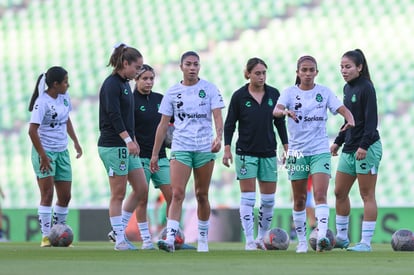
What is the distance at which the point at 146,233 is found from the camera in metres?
11.0

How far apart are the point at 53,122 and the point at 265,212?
2570 mm

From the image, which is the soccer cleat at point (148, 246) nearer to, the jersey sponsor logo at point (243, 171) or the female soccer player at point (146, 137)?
the female soccer player at point (146, 137)

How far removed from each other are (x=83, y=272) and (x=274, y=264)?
156cm

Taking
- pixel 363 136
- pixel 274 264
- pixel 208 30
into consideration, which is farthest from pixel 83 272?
pixel 208 30

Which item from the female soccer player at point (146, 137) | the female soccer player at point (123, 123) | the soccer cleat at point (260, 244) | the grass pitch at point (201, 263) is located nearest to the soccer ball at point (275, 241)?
the soccer cleat at point (260, 244)

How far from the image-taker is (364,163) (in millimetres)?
10188

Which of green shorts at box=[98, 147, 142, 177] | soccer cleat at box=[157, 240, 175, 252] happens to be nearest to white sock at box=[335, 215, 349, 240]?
soccer cleat at box=[157, 240, 175, 252]

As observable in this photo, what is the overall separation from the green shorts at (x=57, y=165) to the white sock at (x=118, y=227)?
1460 mm

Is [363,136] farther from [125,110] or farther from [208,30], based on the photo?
[208,30]

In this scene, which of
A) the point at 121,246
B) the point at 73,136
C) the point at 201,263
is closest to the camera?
the point at 201,263

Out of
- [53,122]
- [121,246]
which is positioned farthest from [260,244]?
[53,122]

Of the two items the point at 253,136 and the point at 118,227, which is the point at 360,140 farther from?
the point at 118,227

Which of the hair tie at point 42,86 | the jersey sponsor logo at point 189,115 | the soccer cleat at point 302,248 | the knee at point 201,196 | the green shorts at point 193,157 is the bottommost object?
the soccer cleat at point 302,248

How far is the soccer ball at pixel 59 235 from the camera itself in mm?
11383
